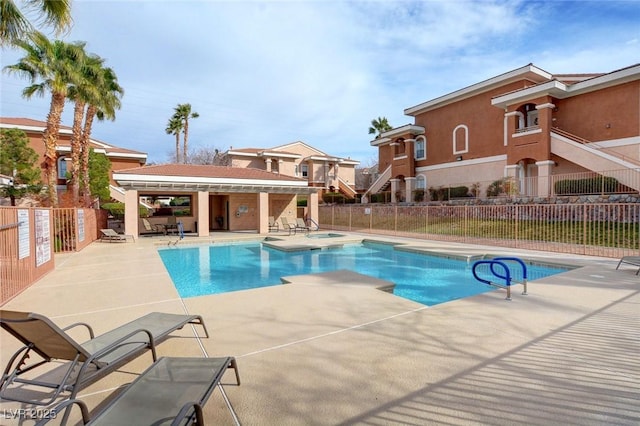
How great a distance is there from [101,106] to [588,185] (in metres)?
26.8

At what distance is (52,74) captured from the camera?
1456cm

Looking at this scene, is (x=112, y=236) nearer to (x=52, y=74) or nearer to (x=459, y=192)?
(x=52, y=74)

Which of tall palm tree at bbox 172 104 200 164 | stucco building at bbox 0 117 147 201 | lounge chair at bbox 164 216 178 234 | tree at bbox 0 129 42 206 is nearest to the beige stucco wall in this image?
lounge chair at bbox 164 216 178 234

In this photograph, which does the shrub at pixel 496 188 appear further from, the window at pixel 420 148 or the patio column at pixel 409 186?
the window at pixel 420 148

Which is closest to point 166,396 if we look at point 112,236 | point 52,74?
point 112,236

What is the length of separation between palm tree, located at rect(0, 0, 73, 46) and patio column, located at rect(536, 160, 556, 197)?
2253 cm

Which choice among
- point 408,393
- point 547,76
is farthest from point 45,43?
point 547,76

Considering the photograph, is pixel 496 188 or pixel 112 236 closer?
pixel 112 236

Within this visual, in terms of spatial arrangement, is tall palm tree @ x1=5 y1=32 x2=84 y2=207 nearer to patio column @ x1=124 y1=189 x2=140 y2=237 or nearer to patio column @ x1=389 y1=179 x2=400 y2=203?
patio column @ x1=124 y1=189 x2=140 y2=237

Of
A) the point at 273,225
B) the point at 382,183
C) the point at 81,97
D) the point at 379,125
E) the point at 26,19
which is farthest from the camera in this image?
the point at 379,125

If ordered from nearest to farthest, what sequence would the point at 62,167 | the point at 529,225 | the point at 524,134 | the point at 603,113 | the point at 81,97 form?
the point at 529,225 < the point at 81,97 < the point at 603,113 < the point at 524,134 < the point at 62,167

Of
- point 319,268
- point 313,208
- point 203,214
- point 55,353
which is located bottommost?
point 319,268

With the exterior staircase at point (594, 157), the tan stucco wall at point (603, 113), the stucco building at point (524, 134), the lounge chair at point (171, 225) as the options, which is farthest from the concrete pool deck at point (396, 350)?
the tan stucco wall at point (603, 113)

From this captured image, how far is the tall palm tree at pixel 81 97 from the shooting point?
54.6 feet
